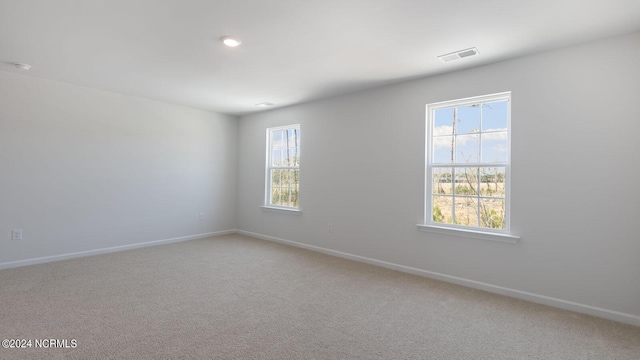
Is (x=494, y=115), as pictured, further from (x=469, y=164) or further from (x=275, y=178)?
(x=275, y=178)

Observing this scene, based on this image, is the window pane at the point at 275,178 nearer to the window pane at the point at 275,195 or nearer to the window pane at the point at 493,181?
the window pane at the point at 275,195

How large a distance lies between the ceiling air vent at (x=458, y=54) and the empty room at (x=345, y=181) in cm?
3

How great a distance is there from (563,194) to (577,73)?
1.11 meters

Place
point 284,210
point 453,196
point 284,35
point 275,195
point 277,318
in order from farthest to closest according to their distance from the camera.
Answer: point 275,195, point 284,210, point 453,196, point 284,35, point 277,318

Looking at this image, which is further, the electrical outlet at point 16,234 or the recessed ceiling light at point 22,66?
the electrical outlet at point 16,234

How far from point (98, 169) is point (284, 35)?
142 inches

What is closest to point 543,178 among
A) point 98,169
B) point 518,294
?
point 518,294

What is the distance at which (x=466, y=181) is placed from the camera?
3.52 m

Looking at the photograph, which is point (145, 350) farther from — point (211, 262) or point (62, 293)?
point (211, 262)

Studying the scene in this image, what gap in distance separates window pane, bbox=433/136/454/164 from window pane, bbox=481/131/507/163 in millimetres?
365

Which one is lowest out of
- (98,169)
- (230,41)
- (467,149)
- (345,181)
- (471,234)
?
(471,234)

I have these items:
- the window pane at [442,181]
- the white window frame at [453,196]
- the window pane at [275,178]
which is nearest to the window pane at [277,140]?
the window pane at [275,178]

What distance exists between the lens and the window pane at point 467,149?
3451 millimetres

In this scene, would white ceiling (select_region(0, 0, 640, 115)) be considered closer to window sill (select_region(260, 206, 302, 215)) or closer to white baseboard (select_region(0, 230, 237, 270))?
window sill (select_region(260, 206, 302, 215))
